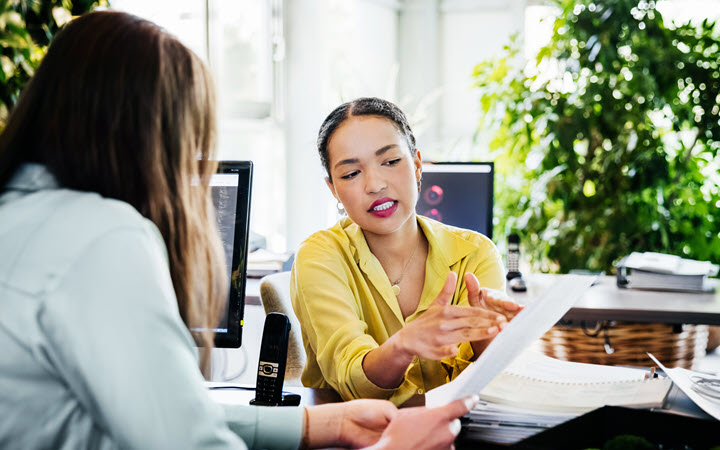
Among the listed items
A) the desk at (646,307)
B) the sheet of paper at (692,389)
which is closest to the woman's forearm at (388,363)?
the sheet of paper at (692,389)

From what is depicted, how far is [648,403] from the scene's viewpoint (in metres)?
1.05

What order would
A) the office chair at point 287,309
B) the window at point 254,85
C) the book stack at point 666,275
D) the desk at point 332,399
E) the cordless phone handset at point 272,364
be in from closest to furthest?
the desk at point 332,399 < the cordless phone handset at point 272,364 < the office chair at point 287,309 < the book stack at point 666,275 < the window at point 254,85

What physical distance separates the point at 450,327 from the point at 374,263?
461 millimetres

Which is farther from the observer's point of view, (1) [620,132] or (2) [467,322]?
(1) [620,132]

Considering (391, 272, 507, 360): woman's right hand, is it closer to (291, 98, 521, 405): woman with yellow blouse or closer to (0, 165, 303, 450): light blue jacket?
(291, 98, 521, 405): woman with yellow blouse

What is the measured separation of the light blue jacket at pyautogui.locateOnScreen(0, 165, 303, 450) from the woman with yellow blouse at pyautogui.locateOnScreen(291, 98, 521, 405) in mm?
565

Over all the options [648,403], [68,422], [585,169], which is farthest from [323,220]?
[68,422]

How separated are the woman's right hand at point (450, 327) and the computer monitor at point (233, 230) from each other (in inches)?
14.7

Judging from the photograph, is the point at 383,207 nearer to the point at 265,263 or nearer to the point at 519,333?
the point at 519,333

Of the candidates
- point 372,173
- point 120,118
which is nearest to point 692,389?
point 372,173

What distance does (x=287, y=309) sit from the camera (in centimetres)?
162

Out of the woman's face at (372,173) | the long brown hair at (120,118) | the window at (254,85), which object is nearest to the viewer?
the long brown hair at (120,118)

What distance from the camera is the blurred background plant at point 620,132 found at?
10.8 feet

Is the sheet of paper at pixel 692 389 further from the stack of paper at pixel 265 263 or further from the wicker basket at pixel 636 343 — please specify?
the stack of paper at pixel 265 263
